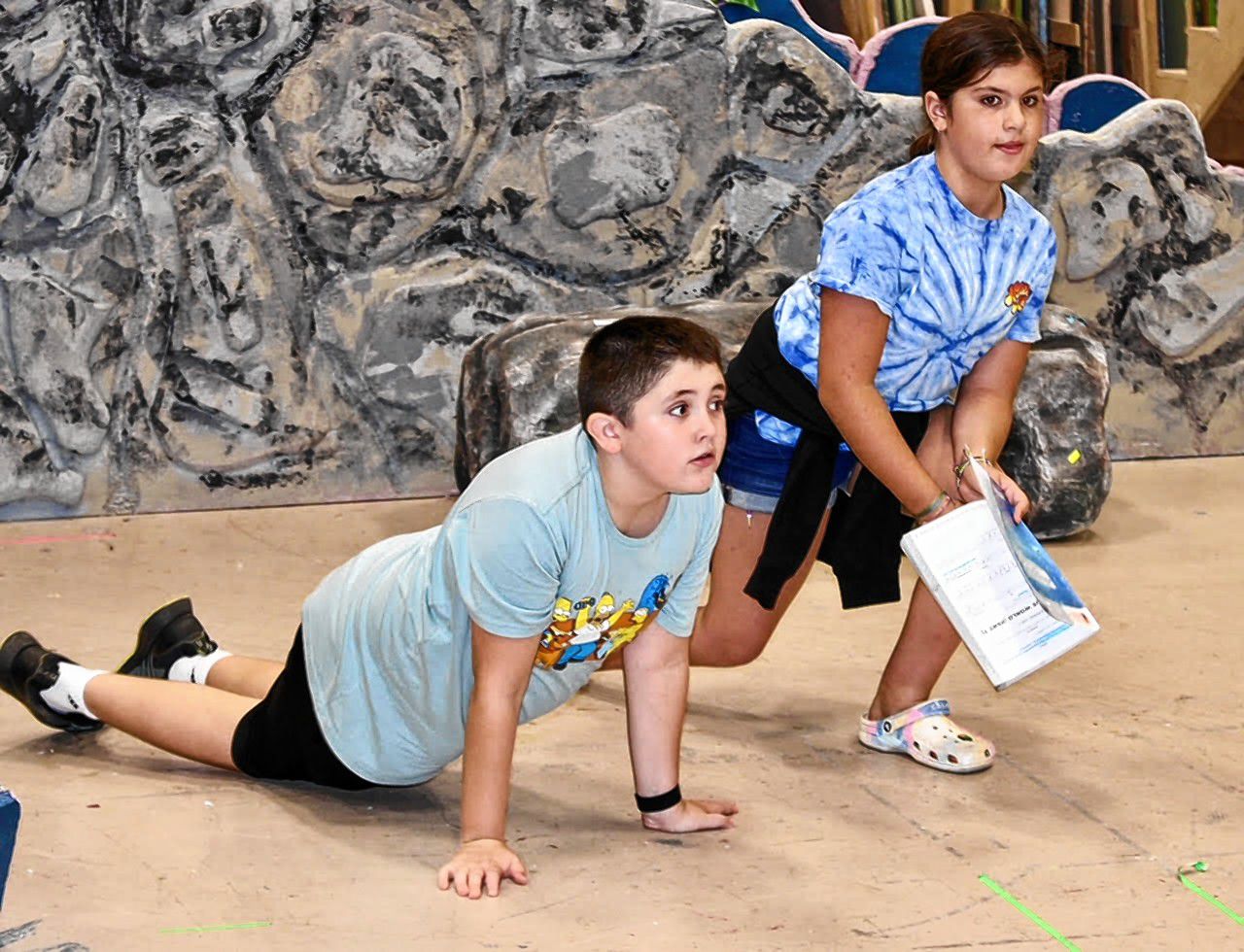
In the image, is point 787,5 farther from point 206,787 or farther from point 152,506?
point 206,787

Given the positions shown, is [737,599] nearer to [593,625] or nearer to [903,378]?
[903,378]

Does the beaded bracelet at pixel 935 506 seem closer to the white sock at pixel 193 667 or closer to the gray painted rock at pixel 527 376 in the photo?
the white sock at pixel 193 667

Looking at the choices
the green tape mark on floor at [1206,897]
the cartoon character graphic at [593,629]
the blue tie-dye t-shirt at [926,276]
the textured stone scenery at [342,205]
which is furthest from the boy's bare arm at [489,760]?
the textured stone scenery at [342,205]

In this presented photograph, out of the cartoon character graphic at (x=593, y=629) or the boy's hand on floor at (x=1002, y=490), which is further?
the boy's hand on floor at (x=1002, y=490)

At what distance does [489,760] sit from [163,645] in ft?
3.20

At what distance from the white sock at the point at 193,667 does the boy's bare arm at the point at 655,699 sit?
858 mm

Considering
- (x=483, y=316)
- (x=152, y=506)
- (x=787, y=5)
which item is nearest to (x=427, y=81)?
(x=483, y=316)

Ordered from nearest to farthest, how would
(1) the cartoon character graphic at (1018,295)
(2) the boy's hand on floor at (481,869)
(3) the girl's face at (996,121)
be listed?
(2) the boy's hand on floor at (481,869), (3) the girl's face at (996,121), (1) the cartoon character graphic at (1018,295)

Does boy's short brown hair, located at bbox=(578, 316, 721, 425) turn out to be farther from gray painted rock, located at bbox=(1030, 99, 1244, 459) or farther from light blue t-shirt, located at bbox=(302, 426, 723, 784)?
gray painted rock, located at bbox=(1030, 99, 1244, 459)

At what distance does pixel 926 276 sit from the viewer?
288 centimetres

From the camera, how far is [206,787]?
2836 millimetres

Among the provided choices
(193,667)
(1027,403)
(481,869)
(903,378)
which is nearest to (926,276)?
(903,378)

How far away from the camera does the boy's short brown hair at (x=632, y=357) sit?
246cm

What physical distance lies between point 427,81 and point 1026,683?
242 centimetres
